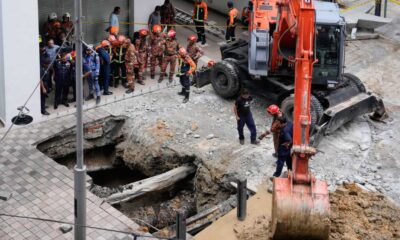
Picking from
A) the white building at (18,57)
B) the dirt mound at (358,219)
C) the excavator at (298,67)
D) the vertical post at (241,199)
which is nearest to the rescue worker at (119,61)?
the excavator at (298,67)

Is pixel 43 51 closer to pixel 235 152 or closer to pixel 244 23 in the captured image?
pixel 235 152

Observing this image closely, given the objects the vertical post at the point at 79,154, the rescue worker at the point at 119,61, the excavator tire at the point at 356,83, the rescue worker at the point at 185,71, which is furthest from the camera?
the rescue worker at the point at 119,61

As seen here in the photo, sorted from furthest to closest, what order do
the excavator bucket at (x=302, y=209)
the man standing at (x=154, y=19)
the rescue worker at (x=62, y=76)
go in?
the man standing at (x=154, y=19), the rescue worker at (x=62, y=76), the excavator bucket at (x=302, y=209)

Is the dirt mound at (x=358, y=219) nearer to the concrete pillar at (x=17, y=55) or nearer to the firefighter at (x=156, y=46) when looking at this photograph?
the concrete pillar at (x=17, y=55)

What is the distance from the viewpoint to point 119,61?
1745cm

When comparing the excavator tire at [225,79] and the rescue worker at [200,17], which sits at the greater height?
the rescue worker at [200,17]

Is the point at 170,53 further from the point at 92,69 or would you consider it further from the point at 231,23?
the point at 231,23

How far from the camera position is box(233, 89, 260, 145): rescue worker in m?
14.8

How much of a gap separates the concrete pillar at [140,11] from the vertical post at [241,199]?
950 centimetres

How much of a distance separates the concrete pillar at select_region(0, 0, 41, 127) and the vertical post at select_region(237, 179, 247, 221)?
6.12 metres

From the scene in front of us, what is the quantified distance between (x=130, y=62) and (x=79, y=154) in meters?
7.56

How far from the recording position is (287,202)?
1008 centimetres

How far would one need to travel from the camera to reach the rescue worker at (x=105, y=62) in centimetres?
1691

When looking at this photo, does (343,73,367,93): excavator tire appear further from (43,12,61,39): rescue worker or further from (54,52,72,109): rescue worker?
(43,12,61,39): rescue worker
